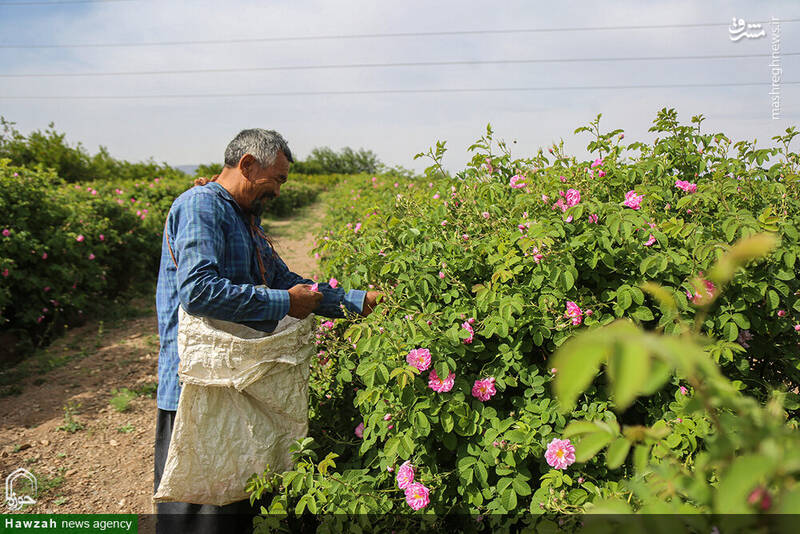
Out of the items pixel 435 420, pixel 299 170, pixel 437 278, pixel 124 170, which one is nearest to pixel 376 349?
pixel 435 420

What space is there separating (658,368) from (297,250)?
36.2ft

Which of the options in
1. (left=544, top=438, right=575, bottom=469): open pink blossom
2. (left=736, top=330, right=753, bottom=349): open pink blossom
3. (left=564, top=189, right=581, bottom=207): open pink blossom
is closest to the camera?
(left=544, top=438, right=575, bottom=469): open pink blossom

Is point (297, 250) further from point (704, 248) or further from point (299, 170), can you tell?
point (299, 170)

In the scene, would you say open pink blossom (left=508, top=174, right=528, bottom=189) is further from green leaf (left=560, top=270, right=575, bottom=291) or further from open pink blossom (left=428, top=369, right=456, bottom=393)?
open pink blossom (left=428, top=369, right=456, bottom=393)

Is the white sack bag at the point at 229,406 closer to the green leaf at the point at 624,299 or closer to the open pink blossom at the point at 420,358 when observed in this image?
the open pink blossom at the point at 420,358

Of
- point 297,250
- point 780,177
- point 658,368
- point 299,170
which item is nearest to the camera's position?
point 658,368

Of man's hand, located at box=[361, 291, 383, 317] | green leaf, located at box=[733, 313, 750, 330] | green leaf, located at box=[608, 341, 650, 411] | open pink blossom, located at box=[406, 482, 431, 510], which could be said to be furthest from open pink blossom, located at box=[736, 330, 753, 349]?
green leaf, located at box=[608, 341, 650, 411]

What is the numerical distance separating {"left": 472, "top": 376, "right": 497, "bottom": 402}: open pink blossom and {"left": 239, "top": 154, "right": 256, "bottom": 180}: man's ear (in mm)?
1180

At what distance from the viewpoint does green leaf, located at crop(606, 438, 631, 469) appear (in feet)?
1.98

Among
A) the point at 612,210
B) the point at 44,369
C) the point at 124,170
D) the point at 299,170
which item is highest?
the point at 299,170

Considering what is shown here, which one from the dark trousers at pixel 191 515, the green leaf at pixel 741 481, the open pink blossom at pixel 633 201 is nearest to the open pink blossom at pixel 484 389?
the open pink blossom at pixel 633 201

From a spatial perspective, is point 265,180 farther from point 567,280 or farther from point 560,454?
point 560,454

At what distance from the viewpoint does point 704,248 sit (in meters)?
1.55

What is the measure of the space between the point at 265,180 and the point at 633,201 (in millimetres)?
1446
